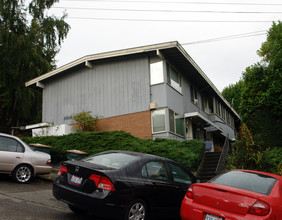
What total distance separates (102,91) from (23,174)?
977 cm

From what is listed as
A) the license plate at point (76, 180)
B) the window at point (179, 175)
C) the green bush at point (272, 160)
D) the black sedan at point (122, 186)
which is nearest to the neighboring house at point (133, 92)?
the green bush at point (272, 160)

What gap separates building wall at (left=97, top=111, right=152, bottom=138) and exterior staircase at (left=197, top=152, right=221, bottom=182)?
10.6 feet

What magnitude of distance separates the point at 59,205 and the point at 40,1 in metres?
24.7

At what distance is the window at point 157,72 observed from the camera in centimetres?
1678

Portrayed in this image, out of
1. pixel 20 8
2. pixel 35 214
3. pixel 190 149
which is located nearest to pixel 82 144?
pixel 190 149

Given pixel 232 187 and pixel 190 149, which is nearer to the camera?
pixel 232 187

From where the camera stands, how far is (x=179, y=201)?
21.9 feet

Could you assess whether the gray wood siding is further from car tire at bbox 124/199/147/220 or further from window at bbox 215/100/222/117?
window at bbox 215/100/222/117

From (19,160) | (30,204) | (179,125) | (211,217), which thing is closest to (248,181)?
(211,217)

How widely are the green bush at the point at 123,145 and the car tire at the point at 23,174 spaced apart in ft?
11.6

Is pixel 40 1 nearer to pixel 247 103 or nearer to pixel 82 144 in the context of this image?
pixel 82 144

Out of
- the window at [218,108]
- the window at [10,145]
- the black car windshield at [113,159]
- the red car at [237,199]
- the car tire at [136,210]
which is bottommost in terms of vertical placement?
the car tire at [136,210]

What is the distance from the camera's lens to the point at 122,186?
5461mm

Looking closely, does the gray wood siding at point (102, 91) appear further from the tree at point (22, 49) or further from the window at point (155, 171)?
the window at point (155, 171)
